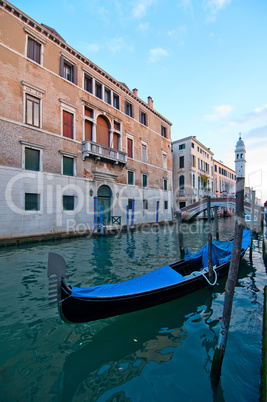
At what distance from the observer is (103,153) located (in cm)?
1416

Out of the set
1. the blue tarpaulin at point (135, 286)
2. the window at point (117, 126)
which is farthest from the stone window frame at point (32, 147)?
the blue tarpaulin at point (135, 286)

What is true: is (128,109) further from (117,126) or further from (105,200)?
(105,200)

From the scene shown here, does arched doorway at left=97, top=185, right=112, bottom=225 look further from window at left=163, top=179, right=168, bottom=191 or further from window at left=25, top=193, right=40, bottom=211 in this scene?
window at left=163, top=179, right=168, bottom=191

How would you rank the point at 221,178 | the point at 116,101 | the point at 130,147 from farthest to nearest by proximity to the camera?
the point at 221,178
the point at 130,147
the point at 116,101

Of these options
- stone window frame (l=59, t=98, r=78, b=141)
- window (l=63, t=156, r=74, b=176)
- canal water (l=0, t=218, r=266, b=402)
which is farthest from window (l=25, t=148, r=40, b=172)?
canal water (l=0, t=218, r=266, b=402)

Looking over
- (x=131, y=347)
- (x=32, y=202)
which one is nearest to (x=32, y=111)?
(x=32, y=202)

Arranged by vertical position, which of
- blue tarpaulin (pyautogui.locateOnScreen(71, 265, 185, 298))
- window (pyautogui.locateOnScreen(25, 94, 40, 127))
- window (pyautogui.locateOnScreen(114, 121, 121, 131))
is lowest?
blue tarpaulin (pyautogui.locateOnScreen(71, 265, 185, 298))

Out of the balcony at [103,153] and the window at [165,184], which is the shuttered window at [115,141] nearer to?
the balcony at [103,153]

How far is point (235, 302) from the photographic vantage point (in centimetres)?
404

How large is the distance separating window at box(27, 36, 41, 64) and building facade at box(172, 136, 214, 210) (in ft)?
67.5

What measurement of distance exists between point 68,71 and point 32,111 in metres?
4.14

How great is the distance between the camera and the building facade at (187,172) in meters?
27.7

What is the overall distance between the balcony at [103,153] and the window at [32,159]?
2.90 m

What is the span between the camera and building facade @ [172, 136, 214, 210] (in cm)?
2773
